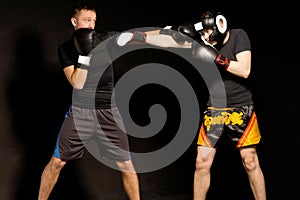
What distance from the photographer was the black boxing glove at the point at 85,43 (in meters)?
2.94

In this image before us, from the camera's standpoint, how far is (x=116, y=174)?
379 cm

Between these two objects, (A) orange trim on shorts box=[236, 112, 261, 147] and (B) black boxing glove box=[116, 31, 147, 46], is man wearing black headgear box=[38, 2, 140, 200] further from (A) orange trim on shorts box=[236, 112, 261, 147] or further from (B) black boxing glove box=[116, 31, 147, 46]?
(A) orange trim on shorts box=[236, 112, 261, 147]

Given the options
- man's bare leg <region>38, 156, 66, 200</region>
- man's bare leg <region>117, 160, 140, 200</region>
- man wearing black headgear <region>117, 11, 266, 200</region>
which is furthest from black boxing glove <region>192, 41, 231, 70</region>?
man's bare leg <region>38, 156, 66, 200</region>

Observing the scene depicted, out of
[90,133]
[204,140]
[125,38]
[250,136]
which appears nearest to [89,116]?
[90,133]

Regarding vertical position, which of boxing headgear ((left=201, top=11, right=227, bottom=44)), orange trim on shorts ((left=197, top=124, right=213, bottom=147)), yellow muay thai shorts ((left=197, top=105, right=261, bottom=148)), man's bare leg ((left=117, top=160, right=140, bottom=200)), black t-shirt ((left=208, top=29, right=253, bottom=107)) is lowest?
man's bare leg ((left=117, top=160, right=140, bottom=200))

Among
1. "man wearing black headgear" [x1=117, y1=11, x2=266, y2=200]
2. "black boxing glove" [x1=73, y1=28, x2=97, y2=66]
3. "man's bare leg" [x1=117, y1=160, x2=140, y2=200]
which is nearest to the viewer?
"black boxing glove" [x1=73, y1=28, x2=97, y2=66]

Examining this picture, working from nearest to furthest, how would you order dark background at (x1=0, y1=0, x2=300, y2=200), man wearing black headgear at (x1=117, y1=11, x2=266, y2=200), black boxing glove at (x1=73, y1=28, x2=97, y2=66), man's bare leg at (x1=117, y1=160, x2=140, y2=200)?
black boxing glove at (x1=73, y1=28, x2=97, y2=66), man wearing black headgear at (x1=117, y1=11, x2=266, y2=200), man's bare leg at (x1=117, y1=160, x2=140, y2=200), dark background at (x1=0, y1=0, x2=300, y2=200)

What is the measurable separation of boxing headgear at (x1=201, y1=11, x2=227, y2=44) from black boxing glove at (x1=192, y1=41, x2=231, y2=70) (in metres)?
0.09

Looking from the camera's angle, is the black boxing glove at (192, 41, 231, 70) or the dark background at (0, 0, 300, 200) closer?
the black boxing glove at (192, 41, 231, 70)

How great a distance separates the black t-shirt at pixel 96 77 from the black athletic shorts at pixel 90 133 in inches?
1.9

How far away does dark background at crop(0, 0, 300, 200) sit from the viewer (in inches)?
137

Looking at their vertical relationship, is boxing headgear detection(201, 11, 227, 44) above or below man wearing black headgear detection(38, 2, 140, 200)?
above

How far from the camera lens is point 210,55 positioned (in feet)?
9.84

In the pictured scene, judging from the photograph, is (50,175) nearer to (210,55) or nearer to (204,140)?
(204,140)
